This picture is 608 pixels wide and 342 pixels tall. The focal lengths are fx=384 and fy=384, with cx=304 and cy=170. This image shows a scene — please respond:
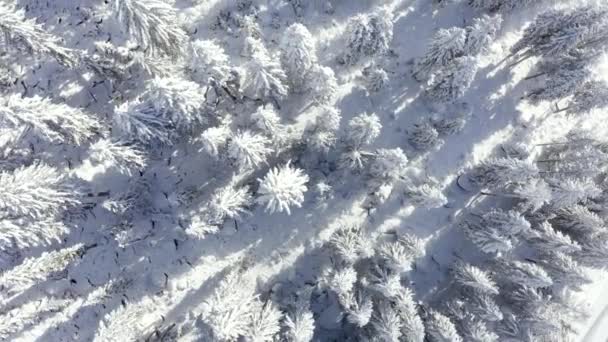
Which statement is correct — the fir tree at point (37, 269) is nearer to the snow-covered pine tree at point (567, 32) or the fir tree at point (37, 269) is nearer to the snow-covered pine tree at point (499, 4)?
the snow-covered pine tree at point (499, 4)

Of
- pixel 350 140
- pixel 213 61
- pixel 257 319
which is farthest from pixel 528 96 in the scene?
pixel 257 319

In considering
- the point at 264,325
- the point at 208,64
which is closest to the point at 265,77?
the point at 208,64

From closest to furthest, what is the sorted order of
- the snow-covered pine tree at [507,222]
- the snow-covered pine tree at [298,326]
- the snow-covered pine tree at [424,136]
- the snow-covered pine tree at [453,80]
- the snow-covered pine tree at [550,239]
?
the snow-covered pine tree at [298,326] < the snow-covered pine tree at [453,80] < the snow-covered pine tree at [507,222] < the snow-covered pine tree at [550,239] < the snow-covered pine tree at [424,136]

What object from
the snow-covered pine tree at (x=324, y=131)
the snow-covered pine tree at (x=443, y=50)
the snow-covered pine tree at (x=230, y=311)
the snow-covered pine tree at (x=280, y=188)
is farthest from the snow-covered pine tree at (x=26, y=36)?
the snow-covered pine tree at (x=443, y=50)

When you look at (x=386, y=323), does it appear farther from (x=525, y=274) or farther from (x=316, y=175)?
(x=316, y=175)

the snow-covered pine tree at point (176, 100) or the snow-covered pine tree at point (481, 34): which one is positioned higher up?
the snow-covered pine tree at point (176, 100)

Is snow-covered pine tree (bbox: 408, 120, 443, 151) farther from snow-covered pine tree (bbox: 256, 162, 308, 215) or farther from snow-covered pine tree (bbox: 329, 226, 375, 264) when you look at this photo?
snow-covered pine tree (bbox: 256, 162, 308, 215)
